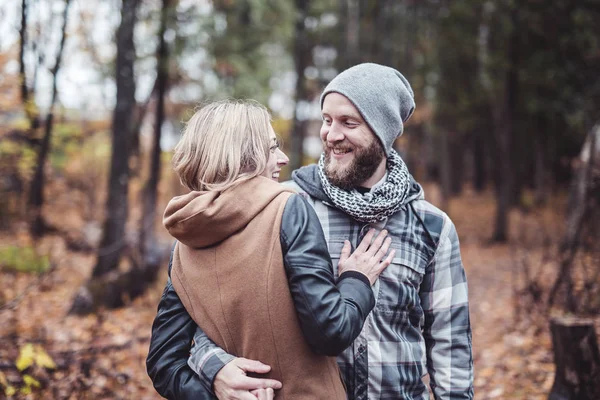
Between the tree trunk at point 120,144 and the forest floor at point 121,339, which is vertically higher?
the tree trunk at point 120,144

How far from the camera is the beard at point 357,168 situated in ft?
7.11

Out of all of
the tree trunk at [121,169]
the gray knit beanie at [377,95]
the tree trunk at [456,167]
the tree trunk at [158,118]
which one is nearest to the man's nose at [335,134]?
the gray knit beanie at [377,95]

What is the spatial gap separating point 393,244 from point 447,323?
0.42 meters

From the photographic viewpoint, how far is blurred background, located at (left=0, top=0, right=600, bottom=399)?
5.39m

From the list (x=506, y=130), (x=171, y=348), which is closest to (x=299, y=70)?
(x=506, y=130)

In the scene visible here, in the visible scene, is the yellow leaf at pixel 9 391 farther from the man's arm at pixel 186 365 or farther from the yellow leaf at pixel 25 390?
A: the man's arm at pixel 186 365

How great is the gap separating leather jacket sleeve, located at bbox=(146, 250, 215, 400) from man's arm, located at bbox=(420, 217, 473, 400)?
3.35 ft

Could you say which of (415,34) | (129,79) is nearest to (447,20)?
(415,34)

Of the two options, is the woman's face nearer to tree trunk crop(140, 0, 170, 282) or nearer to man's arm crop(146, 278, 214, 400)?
man's arm crop(146, 278, 214, 400)

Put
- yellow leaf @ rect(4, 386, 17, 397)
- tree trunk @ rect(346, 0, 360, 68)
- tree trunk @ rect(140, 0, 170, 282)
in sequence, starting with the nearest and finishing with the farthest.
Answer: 1. yellow leaf @ rect(4, 386, 17, 397)
2. tree trunk @ rect(140, 0, 170, 282)
3. tree trunk @ rect(346, 0, 360, 68)

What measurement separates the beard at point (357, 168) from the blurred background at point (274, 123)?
2.77 meters

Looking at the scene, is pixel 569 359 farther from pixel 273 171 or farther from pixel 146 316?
pixel 146 316

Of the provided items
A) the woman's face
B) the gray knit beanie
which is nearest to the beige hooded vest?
the woman's face

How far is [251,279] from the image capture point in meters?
1.70
